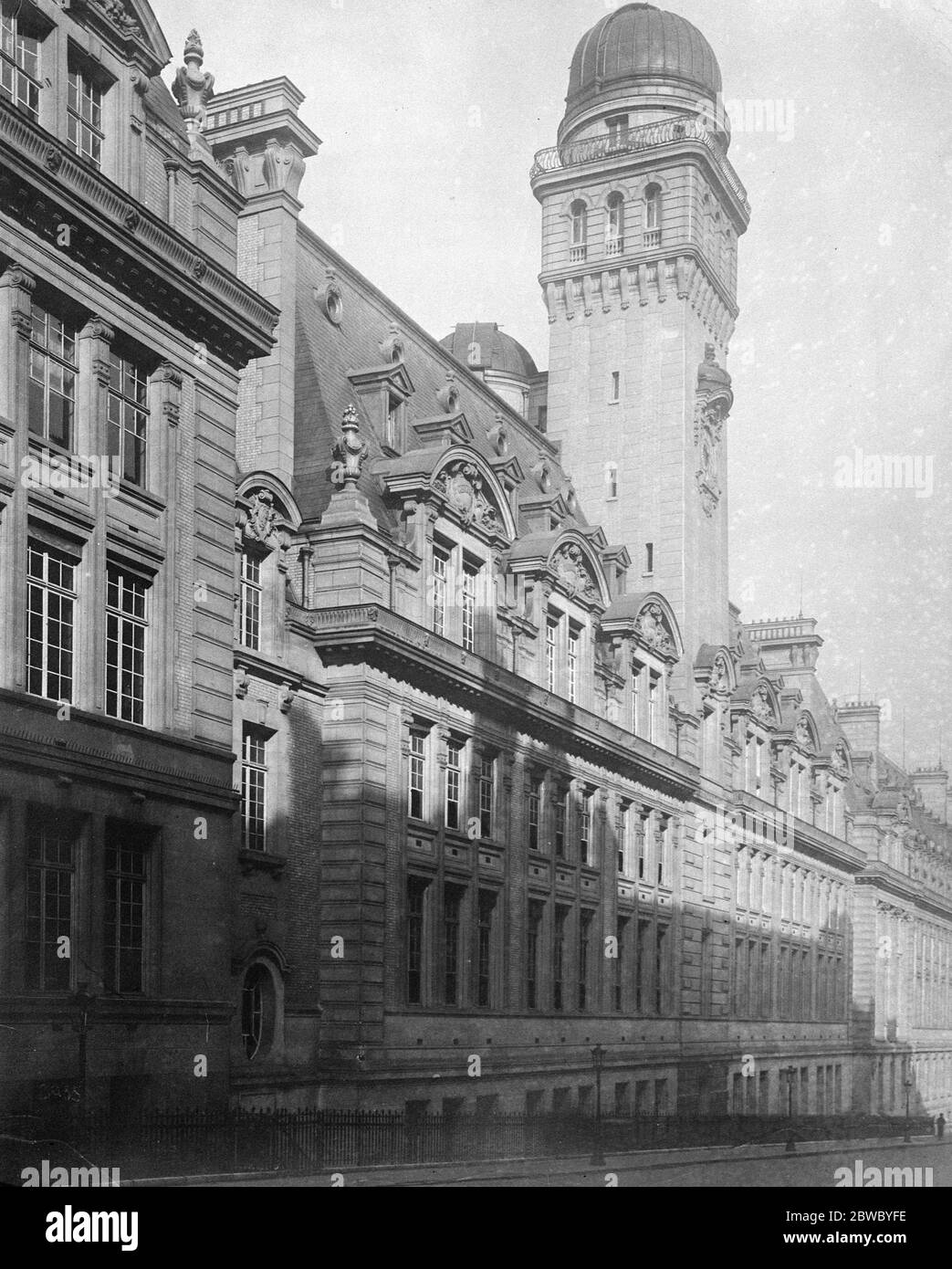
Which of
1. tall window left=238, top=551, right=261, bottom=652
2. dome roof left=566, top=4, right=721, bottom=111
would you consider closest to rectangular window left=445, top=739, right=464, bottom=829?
tall window left=238, top=551, right=261, bottom=652

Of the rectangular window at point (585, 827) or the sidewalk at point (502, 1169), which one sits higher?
the rectangular window at point (585, 827)

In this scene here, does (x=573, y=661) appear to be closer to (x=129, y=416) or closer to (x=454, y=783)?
(x=454, y=783)

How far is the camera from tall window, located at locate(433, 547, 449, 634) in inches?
1727

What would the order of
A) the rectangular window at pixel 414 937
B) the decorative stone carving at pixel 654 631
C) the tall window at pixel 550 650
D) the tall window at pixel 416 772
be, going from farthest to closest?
the decorative stone carving at pixel 654 631 → the tall window at pixel 550 650 → the tall window at pixel 416 772 → the rectangular window at pixel 414 937

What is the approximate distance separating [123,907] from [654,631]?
3268cm

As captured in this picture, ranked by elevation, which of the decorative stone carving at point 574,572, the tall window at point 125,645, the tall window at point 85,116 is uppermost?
the tall window at point 85,116

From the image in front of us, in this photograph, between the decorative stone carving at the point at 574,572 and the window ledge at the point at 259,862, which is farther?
the decorative stone carving at the point at 574,572

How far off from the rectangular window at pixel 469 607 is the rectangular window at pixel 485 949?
6.08 metres

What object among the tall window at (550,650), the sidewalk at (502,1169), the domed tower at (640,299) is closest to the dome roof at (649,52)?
the domed tower at (640,299)

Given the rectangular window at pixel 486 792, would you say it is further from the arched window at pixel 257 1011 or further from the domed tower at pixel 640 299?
the domed tower at pixel 640 299

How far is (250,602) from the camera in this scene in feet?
123

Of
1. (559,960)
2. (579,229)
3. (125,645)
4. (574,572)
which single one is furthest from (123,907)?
(579,229)

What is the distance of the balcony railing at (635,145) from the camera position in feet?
201

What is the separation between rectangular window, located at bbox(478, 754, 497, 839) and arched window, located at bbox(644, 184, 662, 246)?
24360 mm
